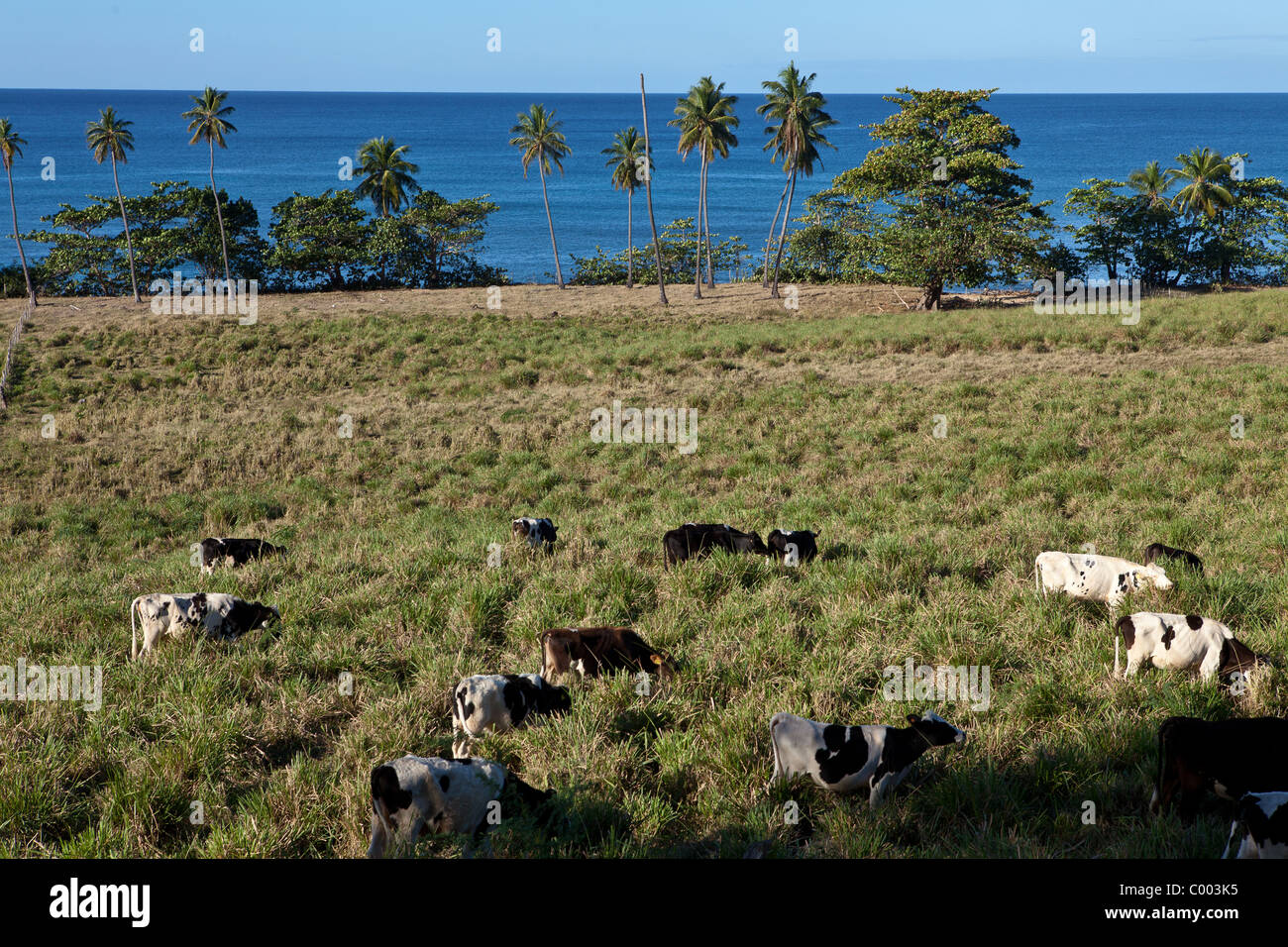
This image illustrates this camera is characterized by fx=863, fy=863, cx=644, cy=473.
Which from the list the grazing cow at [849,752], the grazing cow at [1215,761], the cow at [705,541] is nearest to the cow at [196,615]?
the cow at [705,541]

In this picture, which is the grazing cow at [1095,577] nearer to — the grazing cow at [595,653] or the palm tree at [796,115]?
the grazing cow at [595,653]

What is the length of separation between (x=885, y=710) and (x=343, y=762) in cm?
353

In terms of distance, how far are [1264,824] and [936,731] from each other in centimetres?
170

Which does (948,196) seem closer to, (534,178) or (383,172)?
(383,172)

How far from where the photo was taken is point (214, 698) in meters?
6.29

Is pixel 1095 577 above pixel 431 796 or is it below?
above

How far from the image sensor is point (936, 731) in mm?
5277

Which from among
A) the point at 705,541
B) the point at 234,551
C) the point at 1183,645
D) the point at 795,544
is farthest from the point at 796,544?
the point at 234,551

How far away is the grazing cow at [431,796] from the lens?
4543 millimetres

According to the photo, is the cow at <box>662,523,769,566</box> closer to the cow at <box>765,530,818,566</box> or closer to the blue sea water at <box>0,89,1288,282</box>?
the cow at <box>765,530,818,566</box>
